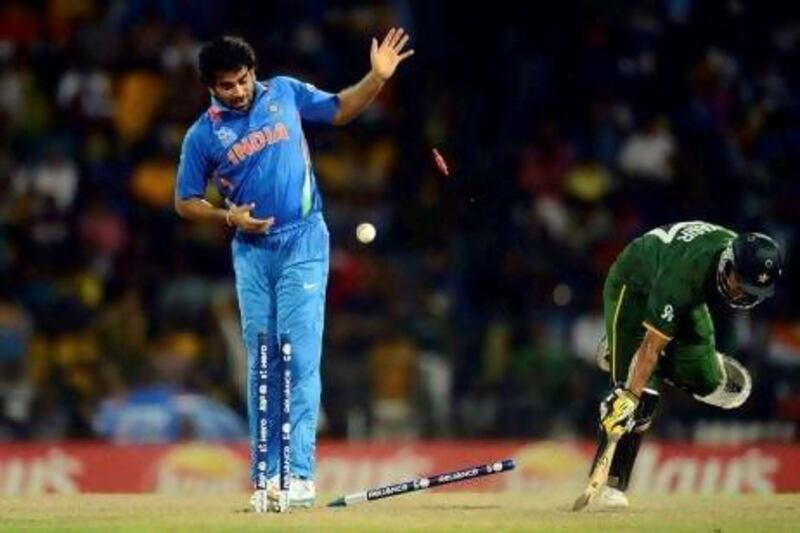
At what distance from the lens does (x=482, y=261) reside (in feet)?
59.1

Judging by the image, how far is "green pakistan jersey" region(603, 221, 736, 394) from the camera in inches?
463

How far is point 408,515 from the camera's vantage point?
11.7 meters

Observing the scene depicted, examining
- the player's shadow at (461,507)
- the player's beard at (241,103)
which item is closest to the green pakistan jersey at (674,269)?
the player's shadow at (461,507)

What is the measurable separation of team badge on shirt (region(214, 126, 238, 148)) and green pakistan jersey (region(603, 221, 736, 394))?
2.19 meters

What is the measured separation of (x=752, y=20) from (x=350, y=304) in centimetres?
505

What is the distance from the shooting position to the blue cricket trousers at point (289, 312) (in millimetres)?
11688

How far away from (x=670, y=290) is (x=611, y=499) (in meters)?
1.35

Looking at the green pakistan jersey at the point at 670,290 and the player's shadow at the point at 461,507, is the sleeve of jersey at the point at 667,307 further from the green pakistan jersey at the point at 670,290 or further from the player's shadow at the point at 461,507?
the player's shadow at the point at 461,507

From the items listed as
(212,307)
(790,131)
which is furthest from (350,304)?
(790,131)

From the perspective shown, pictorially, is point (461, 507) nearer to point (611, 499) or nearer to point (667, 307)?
point (611, 499)

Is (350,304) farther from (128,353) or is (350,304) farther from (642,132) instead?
(642,132)

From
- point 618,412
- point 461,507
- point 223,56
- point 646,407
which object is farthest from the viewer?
point 461,507

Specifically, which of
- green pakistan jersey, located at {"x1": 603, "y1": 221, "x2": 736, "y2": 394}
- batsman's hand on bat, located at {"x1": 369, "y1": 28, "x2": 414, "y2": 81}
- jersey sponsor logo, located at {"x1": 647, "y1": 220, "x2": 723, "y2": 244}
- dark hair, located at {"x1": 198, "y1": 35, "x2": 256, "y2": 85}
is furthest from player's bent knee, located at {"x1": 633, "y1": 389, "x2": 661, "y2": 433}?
dark hair, located at {"x1": 198, "y1": 35, "x2": 256, "y2": 85}

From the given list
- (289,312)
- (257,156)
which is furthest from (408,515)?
(257,156)
